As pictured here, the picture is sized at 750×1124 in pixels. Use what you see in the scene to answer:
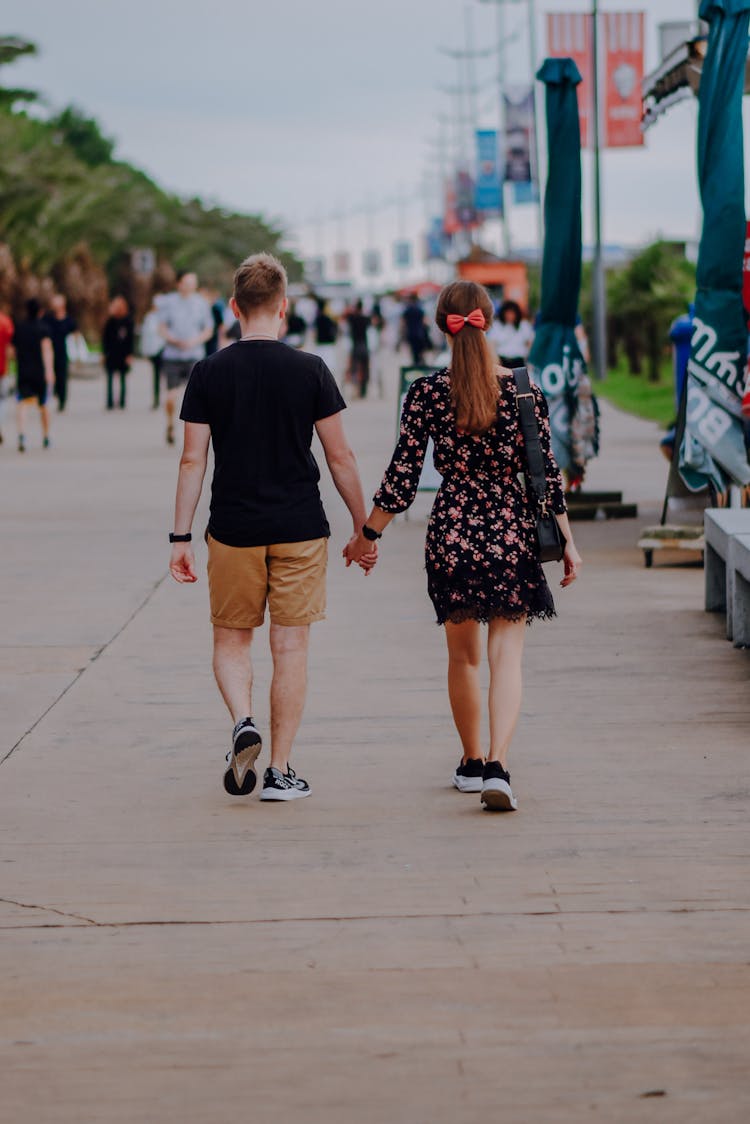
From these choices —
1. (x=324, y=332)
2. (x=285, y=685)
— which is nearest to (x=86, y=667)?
(x=285, y=685)

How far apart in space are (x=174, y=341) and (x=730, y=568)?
14.3 m

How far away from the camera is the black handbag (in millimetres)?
6195

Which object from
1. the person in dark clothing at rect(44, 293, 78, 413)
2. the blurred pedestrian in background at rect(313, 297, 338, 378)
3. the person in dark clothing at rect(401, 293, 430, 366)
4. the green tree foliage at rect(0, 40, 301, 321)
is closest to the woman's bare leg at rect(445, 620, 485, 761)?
the person in dark clothing at rect(44, 293, 78, 413)

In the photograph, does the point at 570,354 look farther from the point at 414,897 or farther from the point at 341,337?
the point at 341,337

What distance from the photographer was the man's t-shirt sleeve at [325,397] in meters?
6.39

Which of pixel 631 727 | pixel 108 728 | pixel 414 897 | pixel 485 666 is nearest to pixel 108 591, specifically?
pixel 485 666

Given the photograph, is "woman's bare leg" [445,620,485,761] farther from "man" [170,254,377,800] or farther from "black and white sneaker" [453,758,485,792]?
"man" [170,254,377,800]

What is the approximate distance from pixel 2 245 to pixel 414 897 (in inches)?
1575

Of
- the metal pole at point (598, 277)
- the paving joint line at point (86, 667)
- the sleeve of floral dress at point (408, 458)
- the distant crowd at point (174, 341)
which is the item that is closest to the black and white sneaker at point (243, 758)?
the sleeve of floral dress at point (408, 458)

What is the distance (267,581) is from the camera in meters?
6.52

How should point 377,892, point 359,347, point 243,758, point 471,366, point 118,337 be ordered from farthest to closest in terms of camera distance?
point 359,347, point 118,337, point 243,758, point 471,366, point 377,892

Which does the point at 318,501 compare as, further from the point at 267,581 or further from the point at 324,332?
the point at 324,332

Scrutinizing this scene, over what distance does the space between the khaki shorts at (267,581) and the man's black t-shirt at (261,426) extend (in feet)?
0.15

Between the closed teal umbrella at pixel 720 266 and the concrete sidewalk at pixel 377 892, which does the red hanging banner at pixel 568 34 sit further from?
the concrete sidewalk at pixel 377 892
